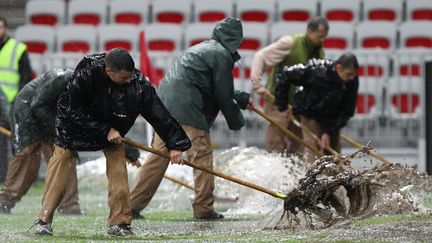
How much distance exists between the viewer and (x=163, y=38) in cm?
2161

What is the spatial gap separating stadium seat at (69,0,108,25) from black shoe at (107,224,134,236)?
11.9 m

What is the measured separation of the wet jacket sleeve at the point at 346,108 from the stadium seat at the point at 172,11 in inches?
313

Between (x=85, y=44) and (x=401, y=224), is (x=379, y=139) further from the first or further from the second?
(x=401, y=224)

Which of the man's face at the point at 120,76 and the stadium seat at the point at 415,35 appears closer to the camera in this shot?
the man's face at the point at 120,76

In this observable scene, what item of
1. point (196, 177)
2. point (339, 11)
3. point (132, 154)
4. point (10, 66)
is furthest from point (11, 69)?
point (339, 11)

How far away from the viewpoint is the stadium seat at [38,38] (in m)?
21.8

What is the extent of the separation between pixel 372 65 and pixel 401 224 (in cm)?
858

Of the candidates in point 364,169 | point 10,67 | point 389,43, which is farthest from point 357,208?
point 389,43

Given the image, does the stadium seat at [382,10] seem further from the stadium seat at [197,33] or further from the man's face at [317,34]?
the man's face at [317,34]

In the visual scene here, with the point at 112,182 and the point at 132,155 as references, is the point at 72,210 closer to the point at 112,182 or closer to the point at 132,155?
the point at 132,155

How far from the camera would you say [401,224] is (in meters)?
11.4

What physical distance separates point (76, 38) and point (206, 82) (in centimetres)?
910

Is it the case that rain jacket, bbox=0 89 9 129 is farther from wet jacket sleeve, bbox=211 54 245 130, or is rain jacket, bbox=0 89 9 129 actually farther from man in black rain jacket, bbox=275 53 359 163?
wet jacket sleeve, bbox=211 54 245 130

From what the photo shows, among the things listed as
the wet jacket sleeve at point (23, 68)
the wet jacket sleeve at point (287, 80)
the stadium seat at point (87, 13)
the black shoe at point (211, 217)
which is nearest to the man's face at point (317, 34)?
the wet jacket sleeve at point (287, 80)
